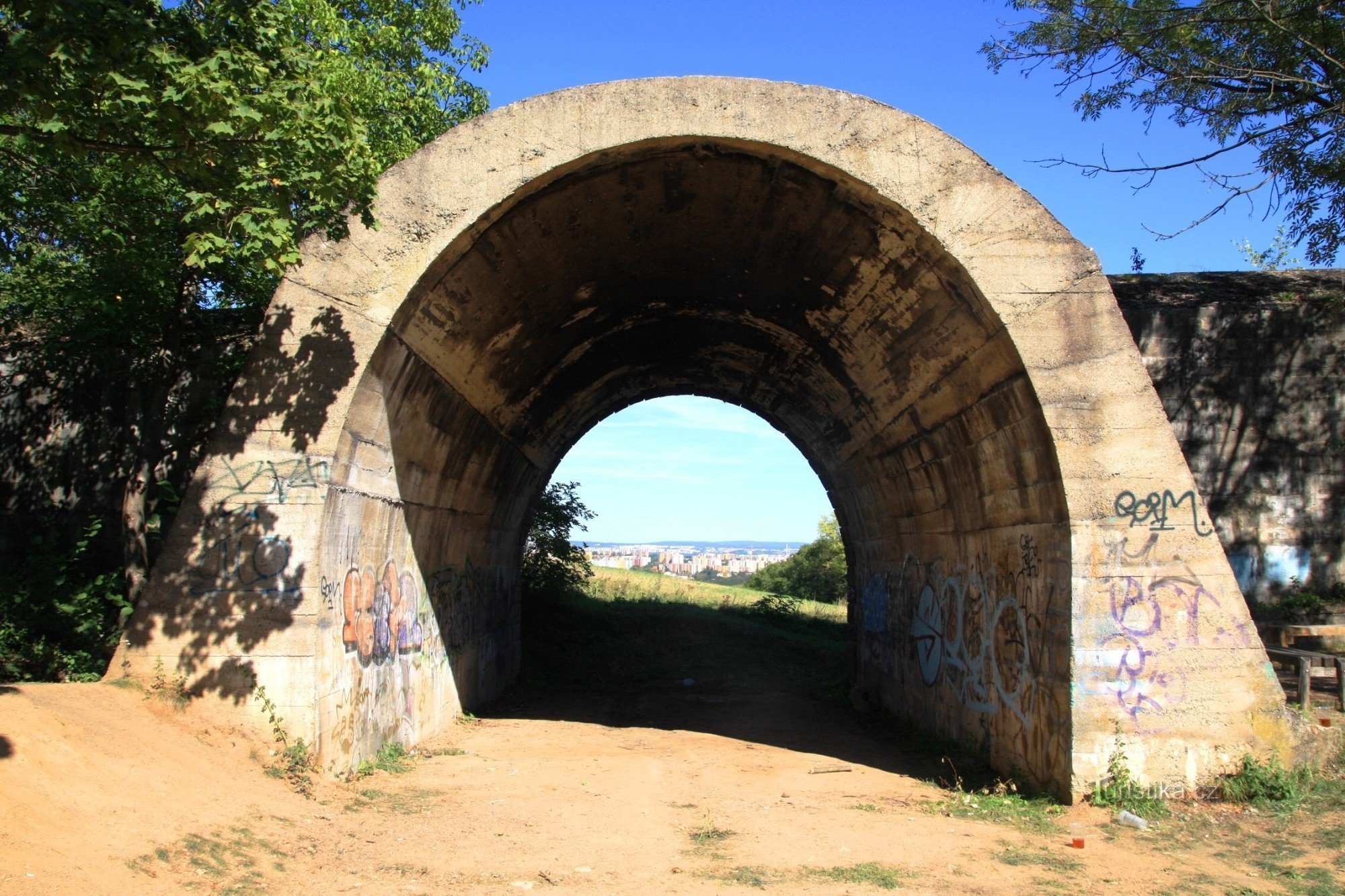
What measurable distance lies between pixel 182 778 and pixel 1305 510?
1364cm

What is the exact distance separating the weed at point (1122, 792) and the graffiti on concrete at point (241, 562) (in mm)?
→ 6631

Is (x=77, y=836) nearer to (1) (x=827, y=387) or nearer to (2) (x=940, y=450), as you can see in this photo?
(2) (x=940, y=450)

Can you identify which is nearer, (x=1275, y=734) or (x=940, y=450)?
(x=1275, y=734)

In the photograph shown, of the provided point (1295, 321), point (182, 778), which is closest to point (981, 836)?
point (182, 778)

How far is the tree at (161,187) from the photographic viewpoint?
6.24m

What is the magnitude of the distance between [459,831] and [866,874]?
3.09 metres

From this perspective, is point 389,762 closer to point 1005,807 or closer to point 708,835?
point 708,835

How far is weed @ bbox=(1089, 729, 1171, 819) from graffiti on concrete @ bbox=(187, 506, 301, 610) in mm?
6631

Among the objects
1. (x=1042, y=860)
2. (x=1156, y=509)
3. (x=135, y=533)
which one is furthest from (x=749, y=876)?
(x=135, y=533)

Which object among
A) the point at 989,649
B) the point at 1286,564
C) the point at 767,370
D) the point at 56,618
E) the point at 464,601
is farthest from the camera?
the point at 767,370

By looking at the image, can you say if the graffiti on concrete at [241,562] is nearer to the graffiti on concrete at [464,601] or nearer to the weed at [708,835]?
the graffiti on concrete at [464,601]

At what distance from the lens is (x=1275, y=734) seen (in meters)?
7.65

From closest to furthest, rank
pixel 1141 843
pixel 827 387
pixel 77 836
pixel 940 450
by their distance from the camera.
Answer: pixel 77 836 < pixel 1141 843 < pixel 940 450 < pixel 827 387

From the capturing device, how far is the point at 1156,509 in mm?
Result: 7855
